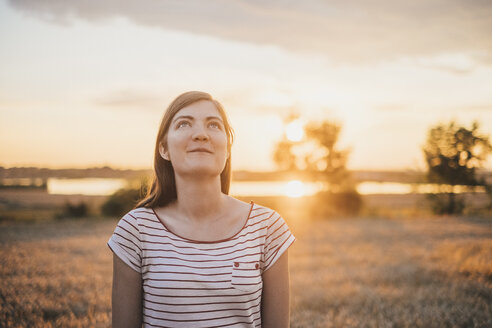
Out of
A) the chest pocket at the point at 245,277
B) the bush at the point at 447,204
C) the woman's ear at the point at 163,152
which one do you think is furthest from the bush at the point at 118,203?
the bush at the point at 447,204

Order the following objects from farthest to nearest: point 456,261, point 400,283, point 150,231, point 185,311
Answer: point 456,261, point 400,283, point 150,231, point 185,311

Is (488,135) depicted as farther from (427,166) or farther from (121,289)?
(121,289)

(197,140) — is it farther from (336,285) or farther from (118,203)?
(118,203)

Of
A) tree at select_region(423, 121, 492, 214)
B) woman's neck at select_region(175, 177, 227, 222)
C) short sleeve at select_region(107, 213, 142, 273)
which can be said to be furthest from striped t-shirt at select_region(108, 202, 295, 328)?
tree at select_region(423, 121, 492, 214)

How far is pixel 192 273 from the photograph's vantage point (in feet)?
8.34

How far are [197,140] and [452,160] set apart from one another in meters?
35.3

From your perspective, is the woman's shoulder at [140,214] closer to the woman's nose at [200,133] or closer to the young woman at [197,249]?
the young woman at [197,249]

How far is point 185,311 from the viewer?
2514 mm

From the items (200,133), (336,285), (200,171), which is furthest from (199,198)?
(336,285)

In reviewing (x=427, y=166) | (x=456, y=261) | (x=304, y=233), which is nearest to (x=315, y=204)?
(x=427, y=166)

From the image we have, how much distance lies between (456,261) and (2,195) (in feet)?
105

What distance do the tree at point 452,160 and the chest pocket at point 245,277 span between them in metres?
34.4

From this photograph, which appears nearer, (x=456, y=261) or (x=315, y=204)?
(x=456, y=261)

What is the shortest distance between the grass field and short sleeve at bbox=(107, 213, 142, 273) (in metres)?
3.05
